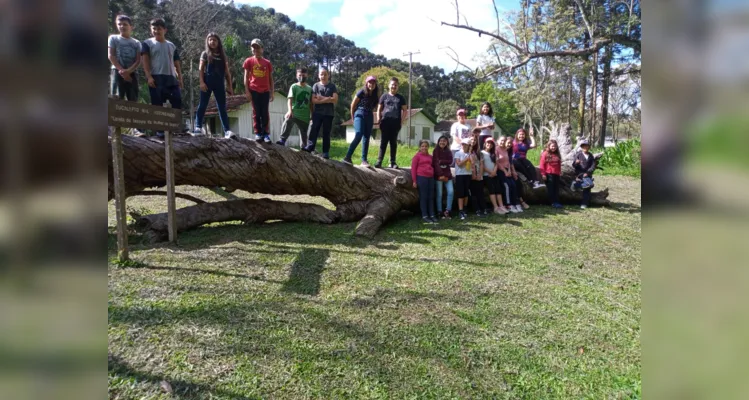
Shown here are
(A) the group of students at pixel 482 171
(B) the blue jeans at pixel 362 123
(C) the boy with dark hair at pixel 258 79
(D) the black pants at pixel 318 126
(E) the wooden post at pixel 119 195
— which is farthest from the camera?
(A) the group of students at pixel 482 171

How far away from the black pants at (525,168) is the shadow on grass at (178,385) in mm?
7896

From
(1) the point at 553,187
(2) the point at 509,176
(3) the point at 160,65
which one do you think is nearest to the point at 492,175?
(2) the point at 509,176

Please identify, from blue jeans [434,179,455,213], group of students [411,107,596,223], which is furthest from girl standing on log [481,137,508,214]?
blue jeans [434,179,455,213]

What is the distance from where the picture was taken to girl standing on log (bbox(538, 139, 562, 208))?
870cm

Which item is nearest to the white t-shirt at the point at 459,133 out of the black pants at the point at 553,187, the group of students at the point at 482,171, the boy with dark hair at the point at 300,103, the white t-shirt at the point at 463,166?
the group of students at the point at 482,171

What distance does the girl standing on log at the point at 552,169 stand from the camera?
870 centimetres

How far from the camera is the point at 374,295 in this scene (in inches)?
158

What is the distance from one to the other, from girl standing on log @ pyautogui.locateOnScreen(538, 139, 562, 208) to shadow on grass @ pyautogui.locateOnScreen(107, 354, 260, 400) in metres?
7.84

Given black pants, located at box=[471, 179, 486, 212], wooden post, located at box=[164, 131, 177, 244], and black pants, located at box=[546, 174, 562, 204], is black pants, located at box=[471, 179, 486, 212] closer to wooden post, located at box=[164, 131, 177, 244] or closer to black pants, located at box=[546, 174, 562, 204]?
black pants, located at box=[546, 174, 562, 204]

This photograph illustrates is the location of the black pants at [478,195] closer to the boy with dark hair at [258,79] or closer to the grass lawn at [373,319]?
the grass lawn at [373,319]
